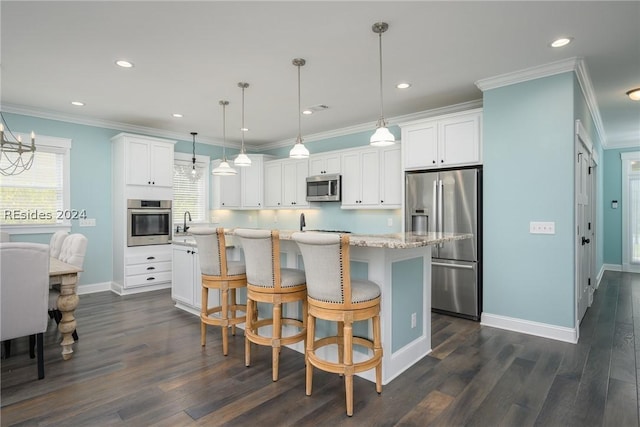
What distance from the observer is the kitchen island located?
2.44 metres

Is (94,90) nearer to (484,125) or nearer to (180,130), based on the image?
(180,130)

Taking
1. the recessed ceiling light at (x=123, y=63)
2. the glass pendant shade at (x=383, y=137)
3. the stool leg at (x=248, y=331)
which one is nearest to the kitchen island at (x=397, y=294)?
the stool leg at (x=248, y=331)

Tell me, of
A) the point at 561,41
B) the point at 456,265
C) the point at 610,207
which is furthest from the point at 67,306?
the point at 610,207

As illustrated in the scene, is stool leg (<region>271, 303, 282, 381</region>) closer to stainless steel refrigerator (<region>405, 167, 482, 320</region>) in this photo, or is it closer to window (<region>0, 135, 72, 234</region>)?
stainless steel refrigerator (<region>405, 167, 482, 320</region>)

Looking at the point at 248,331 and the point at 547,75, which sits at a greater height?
the point at 547,75

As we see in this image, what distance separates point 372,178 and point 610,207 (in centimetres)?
549

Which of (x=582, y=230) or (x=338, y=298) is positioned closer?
(x=338, y=298)

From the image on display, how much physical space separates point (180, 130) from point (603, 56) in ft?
19.4

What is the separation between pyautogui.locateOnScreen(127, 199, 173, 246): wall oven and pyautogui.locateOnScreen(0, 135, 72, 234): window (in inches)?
33.9

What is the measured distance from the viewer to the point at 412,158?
4.41 m

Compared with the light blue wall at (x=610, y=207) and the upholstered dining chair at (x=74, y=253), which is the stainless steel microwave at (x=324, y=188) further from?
the light blue wall at (x=610, y=207)

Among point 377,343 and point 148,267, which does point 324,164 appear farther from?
point 377,343

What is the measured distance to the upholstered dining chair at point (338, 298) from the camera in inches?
83.4

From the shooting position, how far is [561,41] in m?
2.86
